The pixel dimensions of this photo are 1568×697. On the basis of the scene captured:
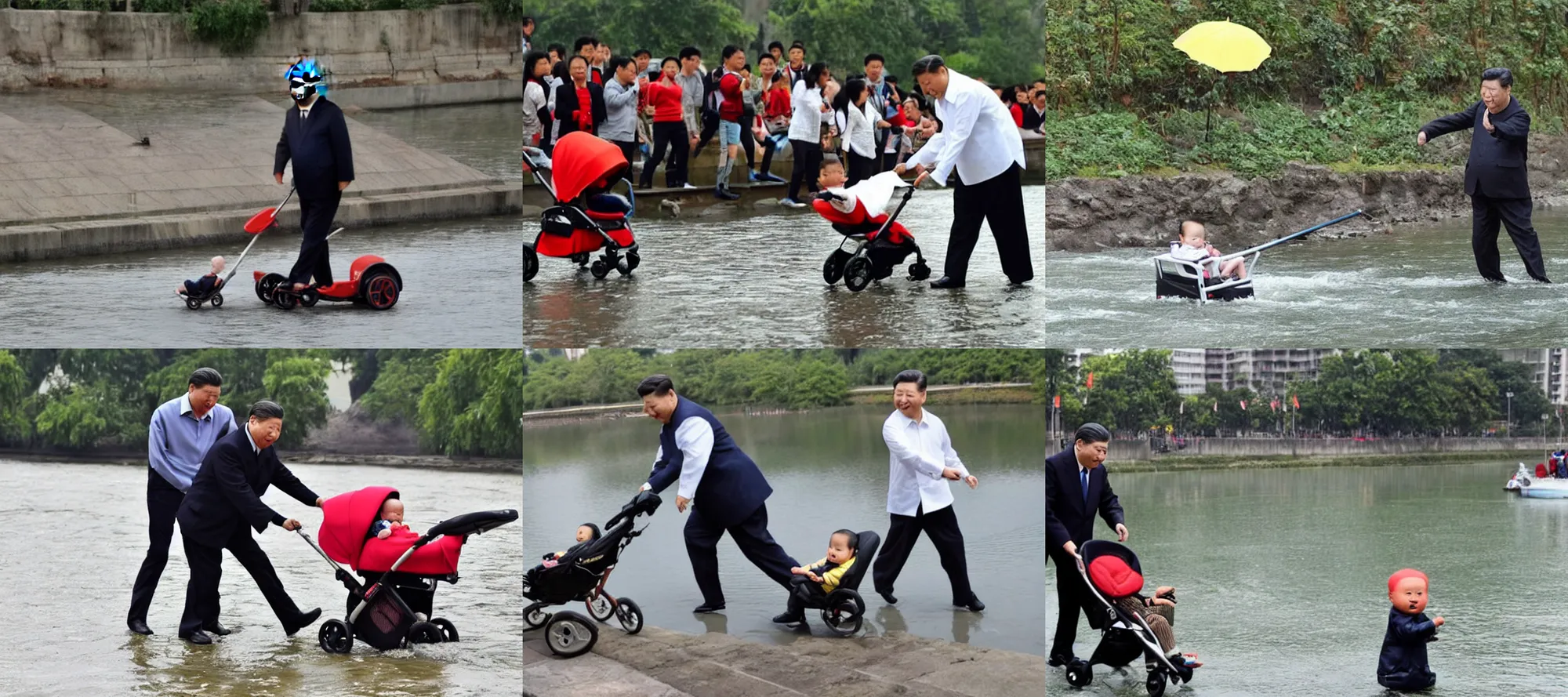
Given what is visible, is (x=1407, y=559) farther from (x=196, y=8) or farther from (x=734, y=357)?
(x=196, y=8)

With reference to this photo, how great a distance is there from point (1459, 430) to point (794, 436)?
14.6ft

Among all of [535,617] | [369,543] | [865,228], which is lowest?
[535,617]

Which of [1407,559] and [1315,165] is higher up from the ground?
[1315,165]

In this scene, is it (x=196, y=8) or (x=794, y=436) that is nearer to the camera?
(x=794, y=436)

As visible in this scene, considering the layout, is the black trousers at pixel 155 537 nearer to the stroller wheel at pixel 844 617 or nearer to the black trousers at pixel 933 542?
the stroller wheel at pixel 844 617

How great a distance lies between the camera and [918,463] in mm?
7004

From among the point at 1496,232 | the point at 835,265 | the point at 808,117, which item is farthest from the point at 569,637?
the point at 808,117

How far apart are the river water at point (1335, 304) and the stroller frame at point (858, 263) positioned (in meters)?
0.90

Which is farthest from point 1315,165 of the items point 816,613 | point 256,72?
point 256,72

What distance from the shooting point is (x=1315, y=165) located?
15070mm

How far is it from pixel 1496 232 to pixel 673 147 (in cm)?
670

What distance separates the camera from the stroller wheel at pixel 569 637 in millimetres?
6871

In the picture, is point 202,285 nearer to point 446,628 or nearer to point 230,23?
point 446,628

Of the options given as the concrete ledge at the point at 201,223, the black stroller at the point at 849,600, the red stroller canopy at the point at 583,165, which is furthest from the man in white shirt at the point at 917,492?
the concrete ledge at the point at 201,223
